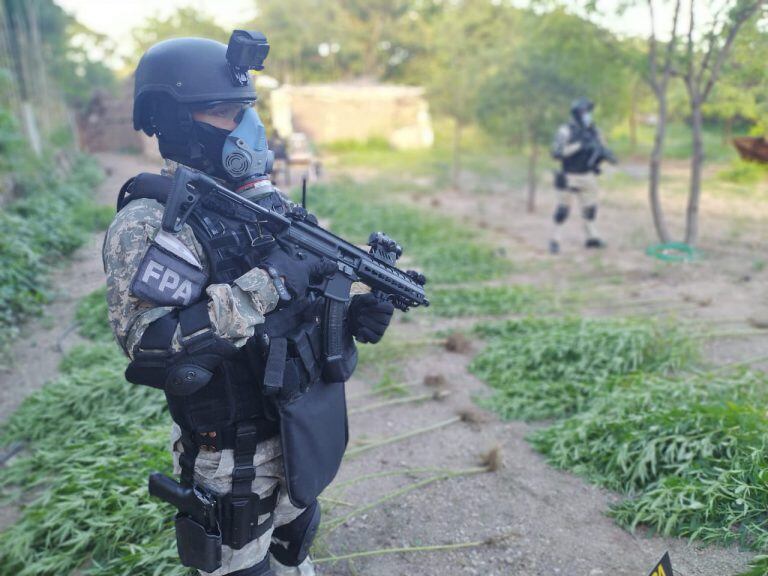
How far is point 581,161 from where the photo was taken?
29.8 ft

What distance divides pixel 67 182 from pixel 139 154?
316 inches

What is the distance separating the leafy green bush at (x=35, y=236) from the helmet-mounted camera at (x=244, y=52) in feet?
14.7

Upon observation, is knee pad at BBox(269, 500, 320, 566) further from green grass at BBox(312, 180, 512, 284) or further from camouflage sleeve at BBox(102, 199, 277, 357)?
green grass at BBox(312, 180, 512, 284)

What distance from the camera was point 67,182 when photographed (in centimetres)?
1288

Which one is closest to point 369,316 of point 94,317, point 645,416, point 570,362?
point 645,416

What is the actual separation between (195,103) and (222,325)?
77cm

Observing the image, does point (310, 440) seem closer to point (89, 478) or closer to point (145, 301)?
point (145, 301)

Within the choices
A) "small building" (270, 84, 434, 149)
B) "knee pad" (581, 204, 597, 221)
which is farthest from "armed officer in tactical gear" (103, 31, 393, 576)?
"small building" (270, 84, 434, 149)

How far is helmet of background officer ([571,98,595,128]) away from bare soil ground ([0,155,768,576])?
211 centimetres

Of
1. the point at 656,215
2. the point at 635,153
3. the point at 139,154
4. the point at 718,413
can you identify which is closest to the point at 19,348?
the point at 718,413

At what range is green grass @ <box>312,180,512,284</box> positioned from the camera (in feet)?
26.7

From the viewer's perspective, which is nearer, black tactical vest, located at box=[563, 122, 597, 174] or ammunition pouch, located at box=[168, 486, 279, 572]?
ammunition pouch, located at box=[168, 486, 279, 572]

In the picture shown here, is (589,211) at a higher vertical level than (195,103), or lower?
lower

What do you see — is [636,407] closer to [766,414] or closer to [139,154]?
[766,414]
